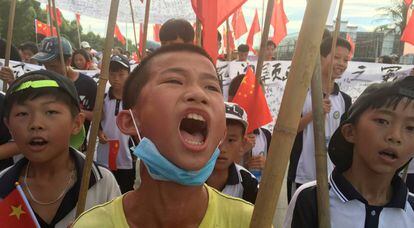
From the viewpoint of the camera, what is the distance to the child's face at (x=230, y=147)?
2.23 metres

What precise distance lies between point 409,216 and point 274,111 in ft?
12.3

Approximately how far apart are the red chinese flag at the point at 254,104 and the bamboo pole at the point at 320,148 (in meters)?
1.38

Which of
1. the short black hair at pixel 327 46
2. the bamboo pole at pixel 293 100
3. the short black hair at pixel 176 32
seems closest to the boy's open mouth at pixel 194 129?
the bamboo pole at pixel 293 100

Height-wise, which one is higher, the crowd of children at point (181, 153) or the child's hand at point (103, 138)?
the crowd of children at point (181, 153)

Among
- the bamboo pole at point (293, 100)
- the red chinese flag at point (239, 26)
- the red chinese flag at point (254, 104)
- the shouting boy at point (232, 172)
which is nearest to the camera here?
the bamboo pole at point (293, 100)

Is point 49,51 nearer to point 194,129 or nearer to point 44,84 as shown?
point 44,84

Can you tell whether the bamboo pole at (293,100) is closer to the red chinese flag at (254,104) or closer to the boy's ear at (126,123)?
the boy's ear at (126,123)

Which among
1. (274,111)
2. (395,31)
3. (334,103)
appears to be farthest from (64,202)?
(395,31)

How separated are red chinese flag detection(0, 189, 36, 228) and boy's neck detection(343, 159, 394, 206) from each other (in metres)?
1.24

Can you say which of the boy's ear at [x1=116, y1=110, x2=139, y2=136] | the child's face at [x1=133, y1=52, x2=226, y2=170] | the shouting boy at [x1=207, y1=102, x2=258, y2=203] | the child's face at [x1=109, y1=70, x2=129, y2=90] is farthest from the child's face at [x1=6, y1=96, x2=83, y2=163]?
the child's face at [x1=109, y1=70, x2=129, y2=90]

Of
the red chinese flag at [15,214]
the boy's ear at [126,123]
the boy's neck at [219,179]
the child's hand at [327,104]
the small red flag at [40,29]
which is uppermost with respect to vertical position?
the small red flag at [40,29]

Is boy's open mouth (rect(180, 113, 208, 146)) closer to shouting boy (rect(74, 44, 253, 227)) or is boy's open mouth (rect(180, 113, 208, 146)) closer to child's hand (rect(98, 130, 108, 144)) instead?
shouting boy (rect(74, 44, 253, 227))

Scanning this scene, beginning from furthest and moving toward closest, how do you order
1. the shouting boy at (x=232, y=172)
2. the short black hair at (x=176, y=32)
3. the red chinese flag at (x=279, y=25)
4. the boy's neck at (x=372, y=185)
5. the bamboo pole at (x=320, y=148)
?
1. the red chinese flag at (x=279, y=25)
2. the short black hair at (x=176, y=32)
3. the shouting boy at (x=232, y=172)
4. the boy's neck at (x=372, y=185)
5. the bamboo pole at (x=320, y=148)

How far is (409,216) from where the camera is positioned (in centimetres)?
160
